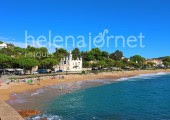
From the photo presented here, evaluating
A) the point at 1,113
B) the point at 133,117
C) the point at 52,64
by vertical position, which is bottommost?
the point at 133,117

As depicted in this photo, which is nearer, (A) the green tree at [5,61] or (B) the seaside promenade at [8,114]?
(B) the seaside promenade at [8,114]

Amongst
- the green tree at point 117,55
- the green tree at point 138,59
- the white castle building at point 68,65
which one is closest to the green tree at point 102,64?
the white castle building at point 68,65

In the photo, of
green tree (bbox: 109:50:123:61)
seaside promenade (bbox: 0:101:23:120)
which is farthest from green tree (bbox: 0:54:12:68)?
green tree (bbox: 109:50:123:61)

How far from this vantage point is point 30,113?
27.4 metres

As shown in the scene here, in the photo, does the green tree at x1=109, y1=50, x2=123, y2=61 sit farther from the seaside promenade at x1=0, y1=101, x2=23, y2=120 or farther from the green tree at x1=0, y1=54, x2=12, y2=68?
the seaside promenade at x1=0, y1=101, x2=23, y2=120

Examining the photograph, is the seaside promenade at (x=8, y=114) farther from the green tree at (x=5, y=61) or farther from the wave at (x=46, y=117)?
the green tree at (x=5, y=61)

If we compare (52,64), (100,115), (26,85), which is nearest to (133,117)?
(100,115)

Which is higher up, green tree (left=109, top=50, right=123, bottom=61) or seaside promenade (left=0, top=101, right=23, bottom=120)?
green tree (left=109, top=50, right=123, bottom=61)

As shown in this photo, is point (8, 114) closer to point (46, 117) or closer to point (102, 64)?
point (46, 117)

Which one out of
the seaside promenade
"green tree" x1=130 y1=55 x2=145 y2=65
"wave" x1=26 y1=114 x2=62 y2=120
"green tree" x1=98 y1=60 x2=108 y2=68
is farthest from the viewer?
"green tree" x1=130 y1=55 x2=145 y2=65

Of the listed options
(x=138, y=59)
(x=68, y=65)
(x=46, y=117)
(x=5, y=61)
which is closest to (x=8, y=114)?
(x=46, y=117)

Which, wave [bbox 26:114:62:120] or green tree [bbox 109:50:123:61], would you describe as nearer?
wave [bbox 26:114:62:120]

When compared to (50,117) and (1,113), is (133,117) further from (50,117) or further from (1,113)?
(1,113)

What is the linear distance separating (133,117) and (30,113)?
32.1 ft
